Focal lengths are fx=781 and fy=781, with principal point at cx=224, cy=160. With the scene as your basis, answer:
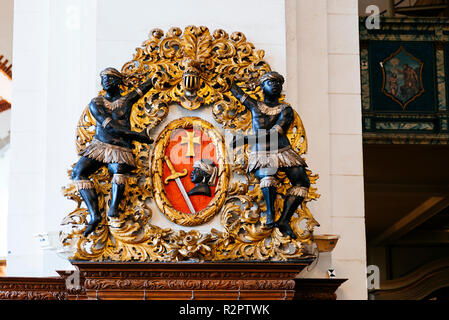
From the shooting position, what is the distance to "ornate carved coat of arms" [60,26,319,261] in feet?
17.4

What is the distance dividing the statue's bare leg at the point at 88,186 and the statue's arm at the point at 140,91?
0.53 metres

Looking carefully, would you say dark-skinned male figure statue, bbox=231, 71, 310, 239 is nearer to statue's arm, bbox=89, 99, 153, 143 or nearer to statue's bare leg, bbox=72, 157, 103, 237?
statue's arm, bbox=89, 99, 153, 143

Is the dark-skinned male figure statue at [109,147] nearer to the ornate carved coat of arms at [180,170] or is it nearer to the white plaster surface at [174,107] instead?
the ornate carved coat of arms at [180,170]

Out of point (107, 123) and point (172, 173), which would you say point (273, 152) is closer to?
point (172, 173)

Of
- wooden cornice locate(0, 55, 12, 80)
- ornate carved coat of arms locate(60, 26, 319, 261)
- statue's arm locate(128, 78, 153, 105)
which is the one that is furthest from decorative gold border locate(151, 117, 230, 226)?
wooden cornice locate(0, 55, 12, 80)

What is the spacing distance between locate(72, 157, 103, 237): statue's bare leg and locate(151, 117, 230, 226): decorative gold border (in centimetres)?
41

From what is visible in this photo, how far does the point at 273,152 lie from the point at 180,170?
0.66 metres

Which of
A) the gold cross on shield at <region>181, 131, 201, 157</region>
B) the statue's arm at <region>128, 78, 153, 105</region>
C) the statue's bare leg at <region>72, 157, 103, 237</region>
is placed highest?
the statue's arm at <region>128, 78, 153, 105</region>

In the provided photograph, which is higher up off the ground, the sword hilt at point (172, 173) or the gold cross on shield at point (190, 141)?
the gold cross on shield at point (190, 141)

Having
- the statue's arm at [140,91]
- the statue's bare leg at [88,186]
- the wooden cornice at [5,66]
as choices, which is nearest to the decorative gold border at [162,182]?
the statue's arm at [140,91]

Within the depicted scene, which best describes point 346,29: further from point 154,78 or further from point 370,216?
point 370,216

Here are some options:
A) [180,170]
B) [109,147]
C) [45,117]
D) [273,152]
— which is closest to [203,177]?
[180,170]

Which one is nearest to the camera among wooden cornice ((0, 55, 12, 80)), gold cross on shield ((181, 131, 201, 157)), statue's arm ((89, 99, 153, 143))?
statue's arm ((89, 99, 153, 143))

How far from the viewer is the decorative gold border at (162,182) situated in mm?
5387
